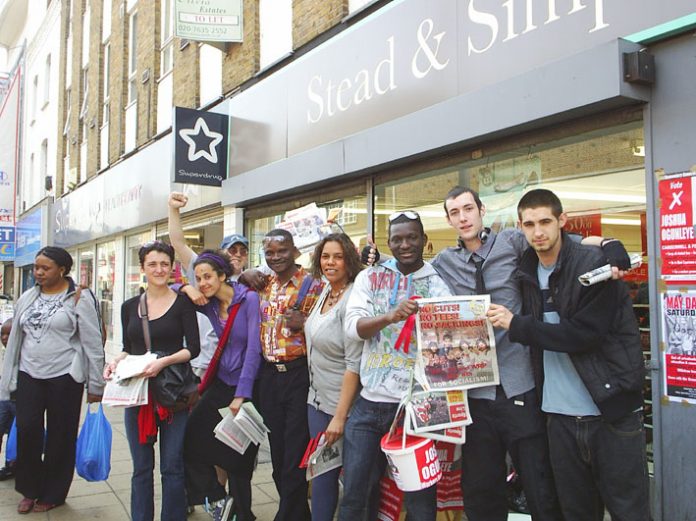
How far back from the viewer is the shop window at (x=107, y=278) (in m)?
14.9

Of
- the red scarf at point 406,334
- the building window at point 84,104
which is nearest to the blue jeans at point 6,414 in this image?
the red scarf at point 406,334

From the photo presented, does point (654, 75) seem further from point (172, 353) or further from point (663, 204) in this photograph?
point (172, 353)

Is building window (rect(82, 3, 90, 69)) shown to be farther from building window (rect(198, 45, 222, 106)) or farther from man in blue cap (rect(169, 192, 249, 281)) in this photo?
man in blue cap (rect(169, 192, 249, 281))

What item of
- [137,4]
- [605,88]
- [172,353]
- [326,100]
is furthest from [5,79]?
[605,88]

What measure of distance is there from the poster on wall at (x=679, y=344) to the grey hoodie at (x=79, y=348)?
12.9 feet

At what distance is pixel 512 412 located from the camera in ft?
9.62

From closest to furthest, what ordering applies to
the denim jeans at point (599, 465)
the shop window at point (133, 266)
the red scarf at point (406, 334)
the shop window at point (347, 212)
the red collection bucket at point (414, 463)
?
1. the denim jeans at point (599, 465)
2. the red collection bucket at point (414, 463)
3. the red scarf at point (406, 334)
4. the shop window at point (347, 212)
5. the shop window at point (133, 266)

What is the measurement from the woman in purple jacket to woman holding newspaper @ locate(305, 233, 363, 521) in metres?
0.55

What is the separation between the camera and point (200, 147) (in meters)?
8.76

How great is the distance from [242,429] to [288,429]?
294mm

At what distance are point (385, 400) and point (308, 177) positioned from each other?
4.21m

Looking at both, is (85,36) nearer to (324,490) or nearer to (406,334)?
(324,490)

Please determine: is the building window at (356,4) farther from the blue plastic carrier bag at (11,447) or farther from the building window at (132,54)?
the building window at (132,54)

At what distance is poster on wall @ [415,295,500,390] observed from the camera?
9.66ft
